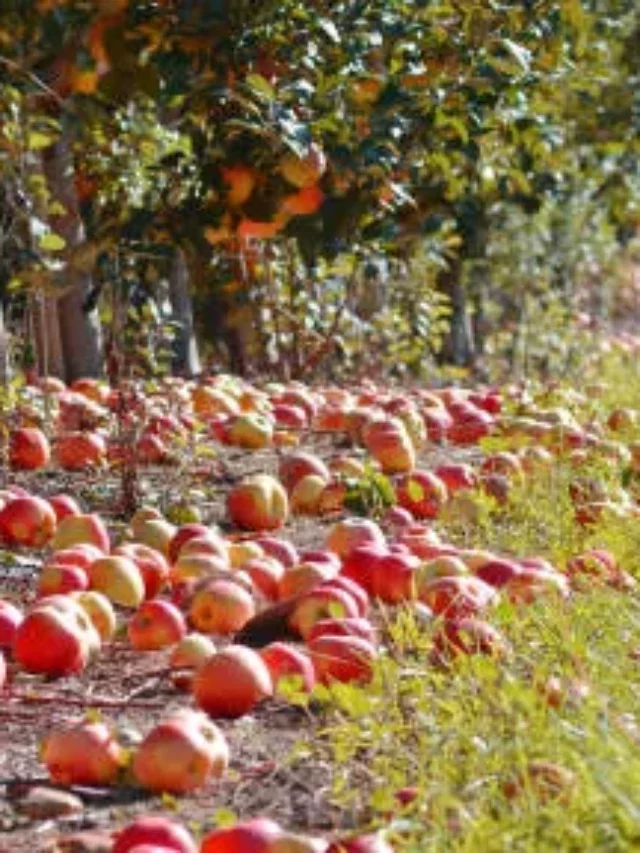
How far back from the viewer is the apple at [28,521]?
15.9ft

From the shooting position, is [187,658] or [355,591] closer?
[187,658]

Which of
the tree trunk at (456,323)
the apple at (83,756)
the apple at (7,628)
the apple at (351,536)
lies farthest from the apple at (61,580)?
the tree trunk at (456,323)

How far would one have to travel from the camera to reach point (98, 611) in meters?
3.81

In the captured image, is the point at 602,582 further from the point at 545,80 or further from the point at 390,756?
the point at 545,80

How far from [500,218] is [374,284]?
111 centimetres

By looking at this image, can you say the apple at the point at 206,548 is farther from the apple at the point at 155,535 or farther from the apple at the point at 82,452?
the apple at the point at 82,452

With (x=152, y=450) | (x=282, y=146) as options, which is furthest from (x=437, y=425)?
(x=282, y=146)

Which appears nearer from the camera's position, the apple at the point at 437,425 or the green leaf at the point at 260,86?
the green leaf at the point at 260,86

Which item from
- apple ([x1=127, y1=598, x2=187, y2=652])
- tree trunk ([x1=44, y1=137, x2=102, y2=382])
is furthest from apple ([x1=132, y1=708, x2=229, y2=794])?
tree trunk ([x1=44, y1=137, x2=102, y2=382])

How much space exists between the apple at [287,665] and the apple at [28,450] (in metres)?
2.85

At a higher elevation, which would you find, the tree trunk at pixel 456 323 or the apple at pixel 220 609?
the apple at pixel 220 609

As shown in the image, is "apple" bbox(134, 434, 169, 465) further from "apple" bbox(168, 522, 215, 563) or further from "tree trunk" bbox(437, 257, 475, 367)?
"tree trunk" bbox(437, 257, 475, 367)

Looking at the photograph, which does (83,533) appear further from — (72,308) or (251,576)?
(72,308)

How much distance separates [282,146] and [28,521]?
45.7 inches
